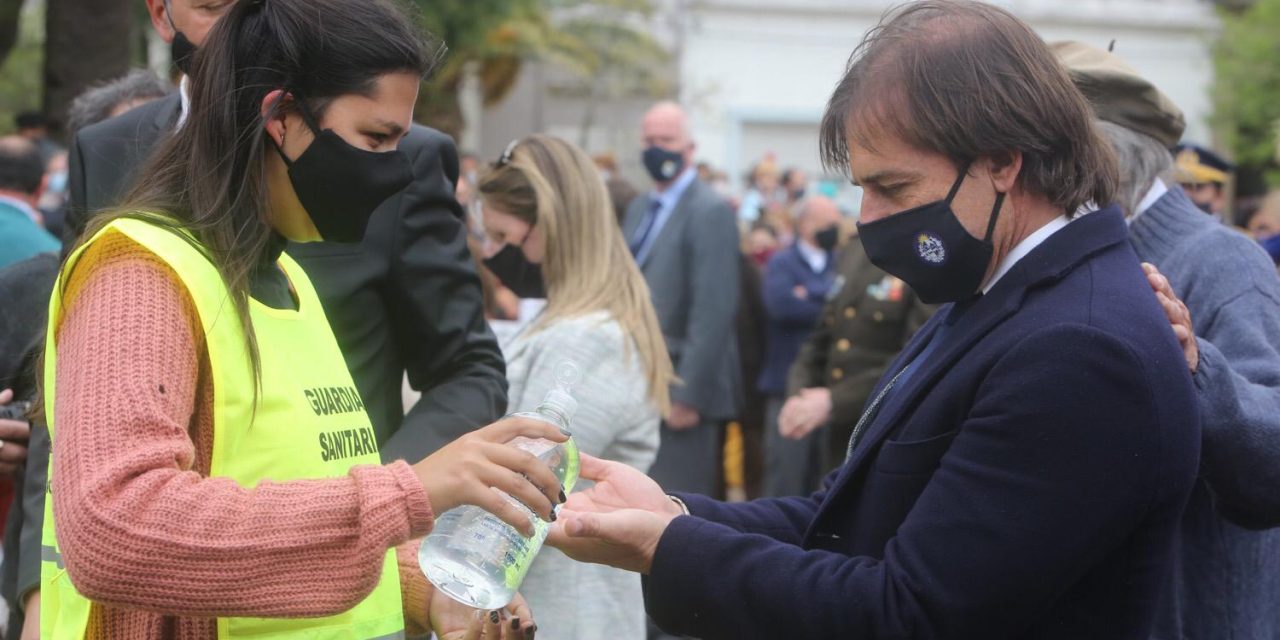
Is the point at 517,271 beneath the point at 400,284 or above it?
beneath

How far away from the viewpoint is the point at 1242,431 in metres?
2.53

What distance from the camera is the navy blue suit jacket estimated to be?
73.8 inches

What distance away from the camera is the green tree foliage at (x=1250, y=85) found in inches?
802

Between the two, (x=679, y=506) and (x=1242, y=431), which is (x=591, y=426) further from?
(x=1242, y=431)

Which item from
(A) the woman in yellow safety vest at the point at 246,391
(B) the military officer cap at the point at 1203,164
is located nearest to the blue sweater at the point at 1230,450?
(A) the woman in yellow safety vest at the point at 246,391

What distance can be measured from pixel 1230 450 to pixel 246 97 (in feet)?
6.07

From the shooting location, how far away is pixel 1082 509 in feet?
6.14

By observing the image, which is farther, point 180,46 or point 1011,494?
point 180,46

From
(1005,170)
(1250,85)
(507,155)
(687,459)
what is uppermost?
(1005,170)

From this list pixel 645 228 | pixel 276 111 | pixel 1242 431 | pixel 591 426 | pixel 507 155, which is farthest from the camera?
pixel 645 228

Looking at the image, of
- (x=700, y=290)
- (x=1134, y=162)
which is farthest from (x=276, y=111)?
(x=700, y=290)

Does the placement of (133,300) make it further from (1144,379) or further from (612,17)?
(612,17)

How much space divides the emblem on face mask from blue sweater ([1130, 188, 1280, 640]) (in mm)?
727

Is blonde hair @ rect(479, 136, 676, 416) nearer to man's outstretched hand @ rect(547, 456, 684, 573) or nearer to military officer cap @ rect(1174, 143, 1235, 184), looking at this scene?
man's outstretched hand @ rect(547, 456, 684, 573)
